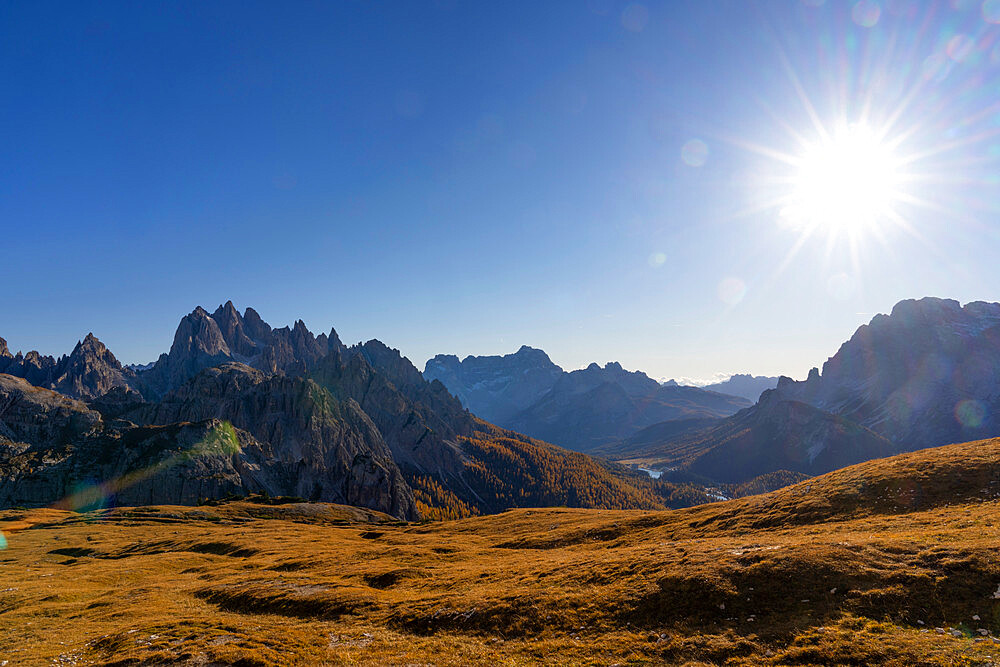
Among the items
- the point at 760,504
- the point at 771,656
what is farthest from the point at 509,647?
the point at 760,504

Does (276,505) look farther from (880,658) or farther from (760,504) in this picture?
(880,658)

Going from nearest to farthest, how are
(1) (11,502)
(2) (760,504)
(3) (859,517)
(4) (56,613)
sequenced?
(4) (56,613), (3) (859,517), (2) (760,504), (1) (11,502)

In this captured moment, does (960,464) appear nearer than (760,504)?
Yes

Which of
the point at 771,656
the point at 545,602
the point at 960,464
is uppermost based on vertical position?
the point at 960,464

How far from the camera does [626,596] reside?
3209cm

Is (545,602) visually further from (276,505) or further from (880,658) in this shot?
(276,505)

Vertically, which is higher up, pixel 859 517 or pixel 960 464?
pixel 960 464

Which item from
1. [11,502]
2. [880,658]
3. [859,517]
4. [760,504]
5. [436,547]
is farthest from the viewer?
[11,502]

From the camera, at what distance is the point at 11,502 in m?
152

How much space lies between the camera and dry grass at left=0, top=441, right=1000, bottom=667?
24.2 meters

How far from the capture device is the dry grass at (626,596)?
952 inches

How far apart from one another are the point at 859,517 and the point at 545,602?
126 feet

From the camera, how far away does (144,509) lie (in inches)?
5143

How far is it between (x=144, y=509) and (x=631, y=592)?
162287mm
